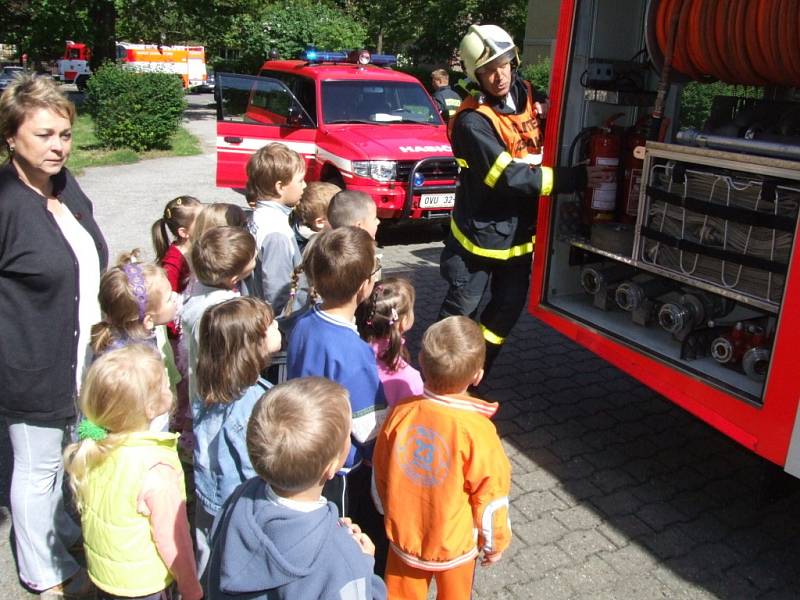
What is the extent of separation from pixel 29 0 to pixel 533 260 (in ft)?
81.0

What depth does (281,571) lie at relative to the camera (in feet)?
5.41

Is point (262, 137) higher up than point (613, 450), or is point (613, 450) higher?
point (262, 137)

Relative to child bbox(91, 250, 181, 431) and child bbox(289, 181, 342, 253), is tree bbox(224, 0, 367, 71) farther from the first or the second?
child bbox(91, 250, 181, 431)

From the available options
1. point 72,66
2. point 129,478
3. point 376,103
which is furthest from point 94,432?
point 72,66

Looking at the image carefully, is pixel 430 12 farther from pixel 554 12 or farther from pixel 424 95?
pixel 424 95

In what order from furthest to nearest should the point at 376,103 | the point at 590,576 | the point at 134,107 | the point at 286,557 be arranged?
the point at 134,107
the point at 376,103
the point at 590,576
the point at 286,557

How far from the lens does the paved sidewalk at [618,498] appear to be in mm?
3084

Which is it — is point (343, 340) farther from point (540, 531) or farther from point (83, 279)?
point (540, 531)

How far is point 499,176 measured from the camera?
12.3 ft

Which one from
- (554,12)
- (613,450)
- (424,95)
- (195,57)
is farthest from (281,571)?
(195,57)

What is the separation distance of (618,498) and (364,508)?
1.45 meters

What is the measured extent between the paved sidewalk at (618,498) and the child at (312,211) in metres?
1.58

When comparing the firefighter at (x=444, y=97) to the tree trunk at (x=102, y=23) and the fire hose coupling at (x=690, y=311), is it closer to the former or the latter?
the fire hose coupling at (x=690, y=311)

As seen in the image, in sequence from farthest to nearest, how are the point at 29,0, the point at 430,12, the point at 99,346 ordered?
1. the point at 430,12
2. the point at 29,0
3. the point at 99,346
